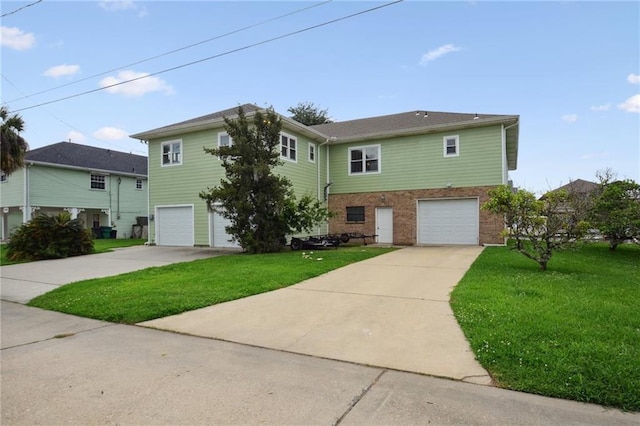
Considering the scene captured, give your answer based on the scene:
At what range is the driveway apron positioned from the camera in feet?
13.1

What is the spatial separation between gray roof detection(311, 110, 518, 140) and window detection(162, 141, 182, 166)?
787 centimetres

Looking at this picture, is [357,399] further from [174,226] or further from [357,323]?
[174,226]

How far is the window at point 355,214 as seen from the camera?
1916 centimetres

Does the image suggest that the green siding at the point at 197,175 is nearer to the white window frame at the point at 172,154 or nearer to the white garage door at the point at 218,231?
the white window frame at the point at 172,154

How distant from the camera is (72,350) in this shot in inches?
173

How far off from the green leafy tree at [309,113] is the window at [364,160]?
20.2m

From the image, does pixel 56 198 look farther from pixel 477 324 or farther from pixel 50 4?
pixel 477 324

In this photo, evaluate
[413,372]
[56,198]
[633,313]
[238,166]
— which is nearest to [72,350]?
[413,372]

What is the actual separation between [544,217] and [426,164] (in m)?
9.38

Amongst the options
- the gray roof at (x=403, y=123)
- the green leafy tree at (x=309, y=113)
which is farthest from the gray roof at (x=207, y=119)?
the green leafy tree at (x=309, y=113)

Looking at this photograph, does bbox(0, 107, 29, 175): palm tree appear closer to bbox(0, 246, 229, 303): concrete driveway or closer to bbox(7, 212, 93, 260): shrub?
bbox(7, 212, 93, 260): shrub

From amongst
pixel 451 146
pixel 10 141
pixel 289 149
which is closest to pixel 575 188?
pixel 451 146

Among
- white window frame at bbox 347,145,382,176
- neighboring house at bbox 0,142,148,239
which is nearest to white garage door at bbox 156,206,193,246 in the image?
white window frame at bbox 347,145,382,176

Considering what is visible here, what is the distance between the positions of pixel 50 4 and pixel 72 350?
10715mm
